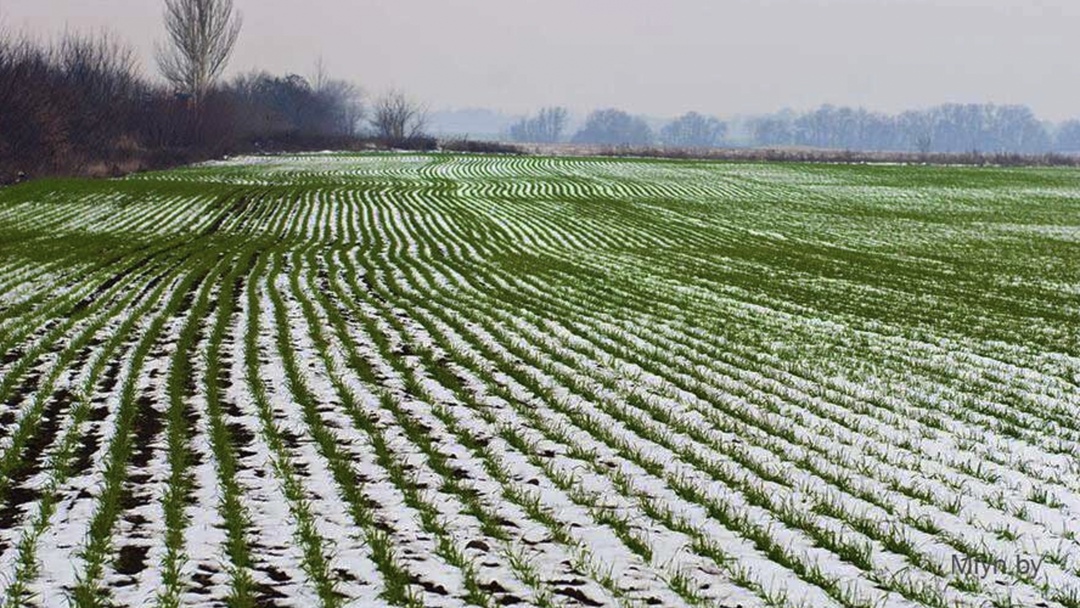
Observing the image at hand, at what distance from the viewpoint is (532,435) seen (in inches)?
353

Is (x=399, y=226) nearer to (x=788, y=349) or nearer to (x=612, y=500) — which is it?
(x=788, y=349)

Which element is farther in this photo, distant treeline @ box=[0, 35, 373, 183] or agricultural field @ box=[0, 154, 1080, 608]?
distant treeline @ box=[0, 35, 373, 183]

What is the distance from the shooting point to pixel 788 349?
1337 centimetres

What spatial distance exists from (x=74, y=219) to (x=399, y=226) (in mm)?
12882

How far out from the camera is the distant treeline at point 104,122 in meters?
53.4

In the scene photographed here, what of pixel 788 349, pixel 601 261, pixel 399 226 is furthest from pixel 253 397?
pixel 399 226

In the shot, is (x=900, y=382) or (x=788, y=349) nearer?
(x=900, y=382)

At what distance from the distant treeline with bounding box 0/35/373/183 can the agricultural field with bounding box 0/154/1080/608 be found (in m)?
35.2

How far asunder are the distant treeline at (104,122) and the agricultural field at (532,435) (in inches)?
1388

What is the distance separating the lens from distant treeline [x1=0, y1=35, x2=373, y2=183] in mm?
53375

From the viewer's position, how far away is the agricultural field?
591cm

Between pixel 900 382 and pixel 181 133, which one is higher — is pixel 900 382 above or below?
below

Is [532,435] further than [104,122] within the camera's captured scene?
No

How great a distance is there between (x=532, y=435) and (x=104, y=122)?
72677 mm
